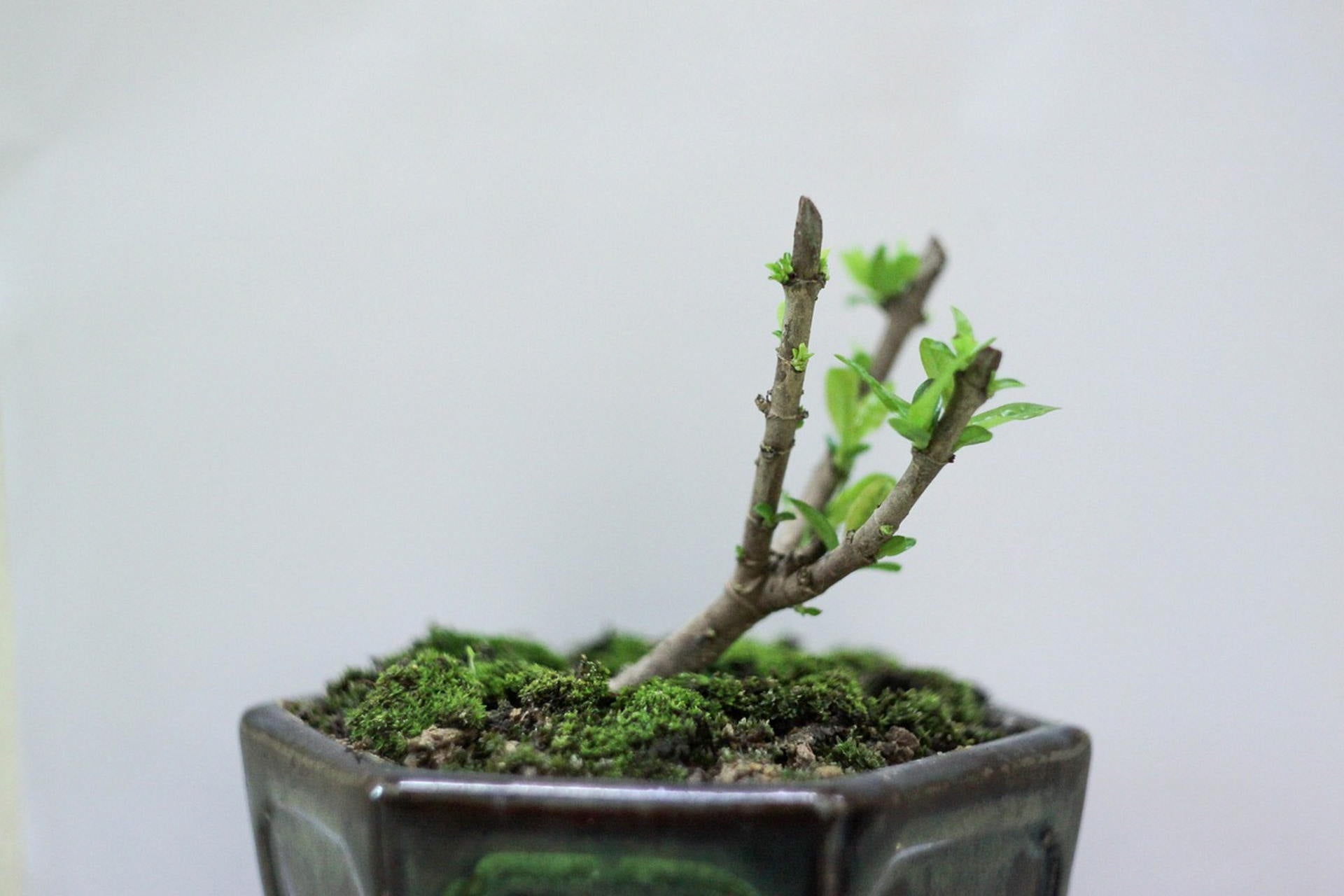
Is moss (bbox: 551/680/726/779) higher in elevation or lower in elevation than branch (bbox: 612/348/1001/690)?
lower

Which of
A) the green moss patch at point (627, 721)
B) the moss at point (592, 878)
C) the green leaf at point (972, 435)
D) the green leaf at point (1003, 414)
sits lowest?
the moss at point (592, 878)

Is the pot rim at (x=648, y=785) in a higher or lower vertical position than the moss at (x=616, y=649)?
higher

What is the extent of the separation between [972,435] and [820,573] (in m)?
0.14

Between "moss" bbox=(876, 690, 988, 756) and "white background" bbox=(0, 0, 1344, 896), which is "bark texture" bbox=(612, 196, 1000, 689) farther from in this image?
"white background" bbox=(0, 0, 1344, 896)

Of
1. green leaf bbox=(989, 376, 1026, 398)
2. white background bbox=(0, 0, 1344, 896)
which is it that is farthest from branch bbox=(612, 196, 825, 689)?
white background bbox=(0, 0, 1344, 896)

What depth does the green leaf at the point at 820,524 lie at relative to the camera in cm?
62

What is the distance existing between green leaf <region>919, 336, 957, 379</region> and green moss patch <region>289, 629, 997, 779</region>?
0.22m

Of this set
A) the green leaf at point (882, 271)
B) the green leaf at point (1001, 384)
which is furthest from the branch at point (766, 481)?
the green leaf at point (882, 271)

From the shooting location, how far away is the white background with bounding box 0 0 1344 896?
106 centimetres

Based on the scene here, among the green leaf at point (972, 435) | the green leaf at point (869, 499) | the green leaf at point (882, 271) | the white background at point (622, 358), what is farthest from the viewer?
the white background at point (622, 358)

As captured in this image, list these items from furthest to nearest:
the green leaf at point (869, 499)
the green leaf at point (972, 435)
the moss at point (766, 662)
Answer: the moss at point (766, 662)
the green leaf at point (869, 499)
the green leaf at point (972, 435)

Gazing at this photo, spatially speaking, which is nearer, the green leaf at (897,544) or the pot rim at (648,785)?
the pot rim at (648,785)

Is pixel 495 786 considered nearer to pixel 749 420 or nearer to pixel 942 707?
pixel 942 707

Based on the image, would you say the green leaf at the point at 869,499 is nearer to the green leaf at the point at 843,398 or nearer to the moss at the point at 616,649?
the green leaf at the point at 843,398
